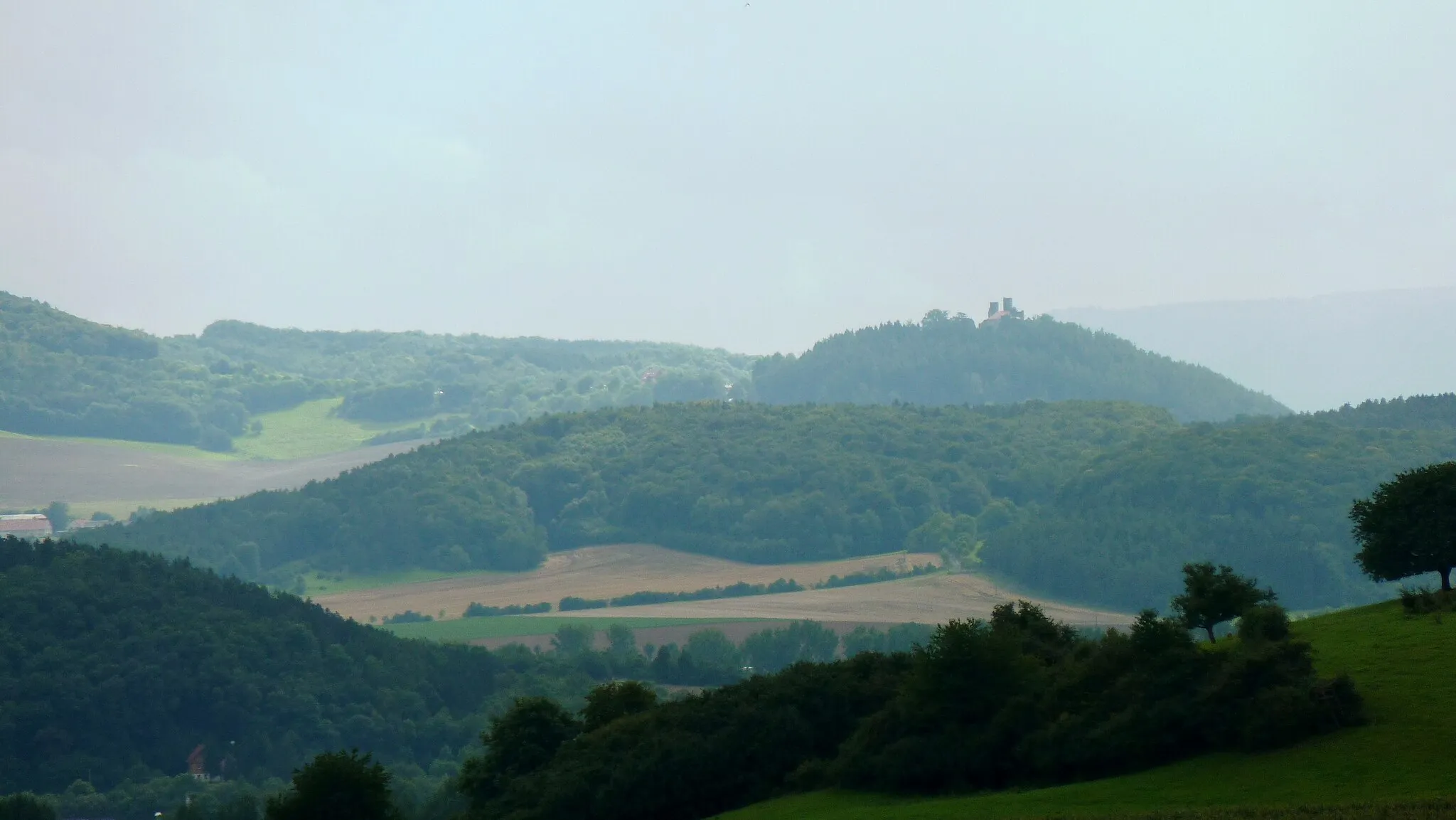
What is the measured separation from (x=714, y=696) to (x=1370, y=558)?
18.0 metres

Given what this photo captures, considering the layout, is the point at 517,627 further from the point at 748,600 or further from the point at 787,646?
the point at 787,646

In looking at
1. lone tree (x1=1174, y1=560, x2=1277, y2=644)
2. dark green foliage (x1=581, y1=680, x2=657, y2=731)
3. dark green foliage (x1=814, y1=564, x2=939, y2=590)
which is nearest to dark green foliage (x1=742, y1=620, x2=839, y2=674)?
dark green foliage (x1=814, y1=564, x2=939, y2=590)

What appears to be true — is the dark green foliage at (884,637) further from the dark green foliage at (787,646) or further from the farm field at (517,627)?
the farm field at (517,627)

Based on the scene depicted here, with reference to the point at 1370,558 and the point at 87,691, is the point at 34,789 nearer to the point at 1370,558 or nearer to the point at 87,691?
the point at 87,691

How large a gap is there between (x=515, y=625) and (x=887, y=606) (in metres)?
36.4

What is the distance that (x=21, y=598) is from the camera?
112062 millimetres

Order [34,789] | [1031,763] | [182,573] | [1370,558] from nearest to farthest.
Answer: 1. [1031,763]
2. [1370,558]
3. [34,789]
4. [182,573]

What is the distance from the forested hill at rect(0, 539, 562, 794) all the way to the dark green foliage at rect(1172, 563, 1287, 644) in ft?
231

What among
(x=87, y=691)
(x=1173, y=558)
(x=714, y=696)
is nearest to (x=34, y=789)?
(x=87, y=691)

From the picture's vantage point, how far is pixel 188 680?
344ft

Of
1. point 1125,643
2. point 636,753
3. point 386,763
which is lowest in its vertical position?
point 386,763

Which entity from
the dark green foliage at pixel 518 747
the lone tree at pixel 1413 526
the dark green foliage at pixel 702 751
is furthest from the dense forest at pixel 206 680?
the lone tree at pixel 1413 526

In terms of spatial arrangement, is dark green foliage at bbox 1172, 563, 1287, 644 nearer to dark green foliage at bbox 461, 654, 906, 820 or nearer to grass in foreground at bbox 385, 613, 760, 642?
dark green foliage at bbox 461, 654, 906, 820

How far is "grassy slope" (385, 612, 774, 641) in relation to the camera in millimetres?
154125
